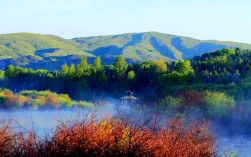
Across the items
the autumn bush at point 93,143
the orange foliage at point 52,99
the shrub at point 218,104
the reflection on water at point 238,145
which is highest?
the autumn bush at point 93,143

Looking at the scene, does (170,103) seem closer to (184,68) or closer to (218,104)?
(218,104)

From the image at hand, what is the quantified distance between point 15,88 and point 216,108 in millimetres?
54823

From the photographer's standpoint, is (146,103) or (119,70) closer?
(146,103)

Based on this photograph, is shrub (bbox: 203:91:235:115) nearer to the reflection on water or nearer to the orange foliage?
the reflection on water

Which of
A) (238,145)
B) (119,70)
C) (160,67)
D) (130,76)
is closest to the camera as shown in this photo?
(238,145)

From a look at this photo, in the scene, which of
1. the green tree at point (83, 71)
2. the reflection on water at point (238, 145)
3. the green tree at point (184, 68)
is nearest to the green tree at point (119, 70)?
the green tree at point (83, 71)

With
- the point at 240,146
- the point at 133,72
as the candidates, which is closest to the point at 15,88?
the point at 133,72

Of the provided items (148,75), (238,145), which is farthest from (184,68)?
(238,145)

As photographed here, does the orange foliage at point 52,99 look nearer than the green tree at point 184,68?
No

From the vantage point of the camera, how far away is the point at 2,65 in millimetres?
178750

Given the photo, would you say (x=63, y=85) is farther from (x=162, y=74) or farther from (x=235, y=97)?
(x=235, y=97)

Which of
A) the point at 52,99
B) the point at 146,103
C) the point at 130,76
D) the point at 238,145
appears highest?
the point at 146,103

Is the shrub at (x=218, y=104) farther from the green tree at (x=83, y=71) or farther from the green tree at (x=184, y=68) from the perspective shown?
the green tree at (x=83, y=71)

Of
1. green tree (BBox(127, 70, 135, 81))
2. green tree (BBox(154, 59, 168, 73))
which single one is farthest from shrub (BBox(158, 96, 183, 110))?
green tree (BBox(127, 70, 135, 81))
